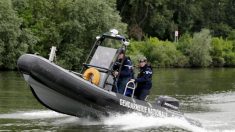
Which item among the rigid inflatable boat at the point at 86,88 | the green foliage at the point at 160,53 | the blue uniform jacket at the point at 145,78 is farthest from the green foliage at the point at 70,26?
the rigid inflatable boat at the point at 86,88

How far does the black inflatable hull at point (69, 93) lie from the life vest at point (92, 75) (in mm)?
429

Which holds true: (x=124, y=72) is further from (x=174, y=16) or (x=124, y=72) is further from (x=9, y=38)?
(x=174, y=16)

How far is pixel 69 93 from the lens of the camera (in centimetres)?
1391

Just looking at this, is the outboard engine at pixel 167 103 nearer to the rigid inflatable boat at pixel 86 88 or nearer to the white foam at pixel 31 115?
the rigid inflatable boat at pixel 86 88

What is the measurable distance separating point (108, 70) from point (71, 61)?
83.4 feet

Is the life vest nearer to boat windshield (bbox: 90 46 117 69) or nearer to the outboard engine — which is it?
boat windshield (bbox: 90 46 117 69)

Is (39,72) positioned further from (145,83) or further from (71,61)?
(71,61)

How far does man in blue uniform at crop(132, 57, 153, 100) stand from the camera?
15336 millimetres

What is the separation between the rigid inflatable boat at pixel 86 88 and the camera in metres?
13.7

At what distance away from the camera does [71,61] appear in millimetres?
39938

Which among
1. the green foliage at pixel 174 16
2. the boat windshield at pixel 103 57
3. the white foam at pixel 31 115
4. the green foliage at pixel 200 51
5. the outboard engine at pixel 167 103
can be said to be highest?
the boat windshield at pixel 103 57

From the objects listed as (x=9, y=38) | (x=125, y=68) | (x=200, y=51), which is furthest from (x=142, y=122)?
(x=200, y=51)

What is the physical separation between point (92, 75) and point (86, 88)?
740 mm

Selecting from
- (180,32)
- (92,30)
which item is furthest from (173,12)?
(92,30)
